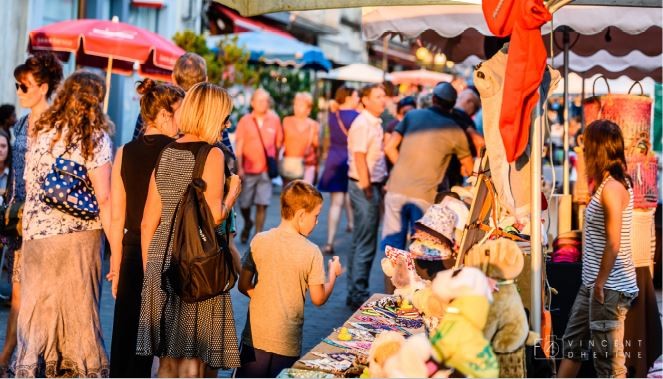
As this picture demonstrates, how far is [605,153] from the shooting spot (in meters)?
6.87

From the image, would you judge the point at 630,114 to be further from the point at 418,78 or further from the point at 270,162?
the point at 418,78

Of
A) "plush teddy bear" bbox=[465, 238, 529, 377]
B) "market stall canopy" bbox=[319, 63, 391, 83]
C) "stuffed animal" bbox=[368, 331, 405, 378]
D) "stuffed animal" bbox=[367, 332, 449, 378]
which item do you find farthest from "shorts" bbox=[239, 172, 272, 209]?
"market stall canopy" bbox=[319, 63, 391, 83]

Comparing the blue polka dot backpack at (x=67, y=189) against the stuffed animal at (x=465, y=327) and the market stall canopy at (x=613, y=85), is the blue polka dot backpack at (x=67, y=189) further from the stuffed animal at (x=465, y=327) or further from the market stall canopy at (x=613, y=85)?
the market stall canopy at (x=613, y=85)

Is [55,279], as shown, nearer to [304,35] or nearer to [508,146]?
[508,146]

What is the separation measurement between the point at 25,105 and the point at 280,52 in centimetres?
1550

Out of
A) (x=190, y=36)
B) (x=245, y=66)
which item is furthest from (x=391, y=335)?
(x=245, y=66)

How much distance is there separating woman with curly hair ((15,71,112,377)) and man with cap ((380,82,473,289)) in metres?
3.86

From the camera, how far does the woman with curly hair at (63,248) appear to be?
6.54 meters

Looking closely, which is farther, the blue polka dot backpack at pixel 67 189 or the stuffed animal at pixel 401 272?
the stuffed animal at pixel 401 272

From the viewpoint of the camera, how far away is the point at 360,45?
47.8m

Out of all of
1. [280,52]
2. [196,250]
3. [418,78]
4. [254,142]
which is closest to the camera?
[196,250]

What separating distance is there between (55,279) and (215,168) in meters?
1.34

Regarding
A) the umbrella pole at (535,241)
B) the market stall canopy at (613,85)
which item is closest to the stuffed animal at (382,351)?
the umbrella pole at (535,241)

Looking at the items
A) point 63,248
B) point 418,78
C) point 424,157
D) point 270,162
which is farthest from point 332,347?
point 418,78
